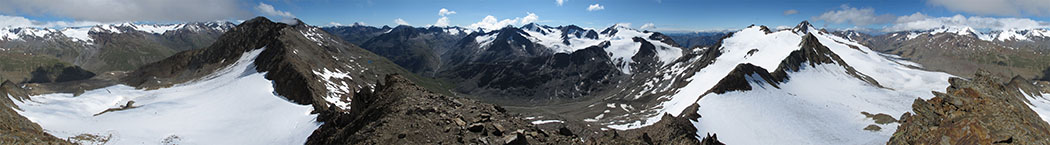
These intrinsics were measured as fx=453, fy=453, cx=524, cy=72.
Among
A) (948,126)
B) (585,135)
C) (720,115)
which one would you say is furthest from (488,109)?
(720,115)

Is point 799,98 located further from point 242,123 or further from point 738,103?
point 242,123

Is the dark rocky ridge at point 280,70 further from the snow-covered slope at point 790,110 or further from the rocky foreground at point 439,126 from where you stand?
the snow-covered slope at point 790,110

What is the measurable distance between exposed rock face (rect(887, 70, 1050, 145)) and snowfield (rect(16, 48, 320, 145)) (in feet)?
145

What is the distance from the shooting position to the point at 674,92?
170375 mm

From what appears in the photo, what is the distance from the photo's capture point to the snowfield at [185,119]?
46.2m

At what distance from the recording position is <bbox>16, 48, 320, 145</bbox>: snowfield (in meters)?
46.2

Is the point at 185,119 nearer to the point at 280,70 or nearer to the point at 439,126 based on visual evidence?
the point at 439,126

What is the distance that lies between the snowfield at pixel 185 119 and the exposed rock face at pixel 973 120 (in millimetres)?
44198

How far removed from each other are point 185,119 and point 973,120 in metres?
73.2

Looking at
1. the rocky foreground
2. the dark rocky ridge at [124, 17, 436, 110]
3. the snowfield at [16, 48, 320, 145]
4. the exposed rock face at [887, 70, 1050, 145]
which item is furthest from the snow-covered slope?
the dark rocky ridge at [124, 17, 436, 110]

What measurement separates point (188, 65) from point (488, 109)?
217 meters

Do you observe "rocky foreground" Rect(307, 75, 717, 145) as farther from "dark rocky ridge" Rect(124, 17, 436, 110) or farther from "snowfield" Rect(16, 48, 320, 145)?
"dark rocky ridge" Rect(124, 17, 436, 110)

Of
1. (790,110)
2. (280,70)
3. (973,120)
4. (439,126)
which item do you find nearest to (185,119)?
(439,126)

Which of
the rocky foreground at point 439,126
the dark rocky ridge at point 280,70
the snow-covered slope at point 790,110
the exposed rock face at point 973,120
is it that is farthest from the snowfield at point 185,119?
the snow-covered slope at point 790,110
